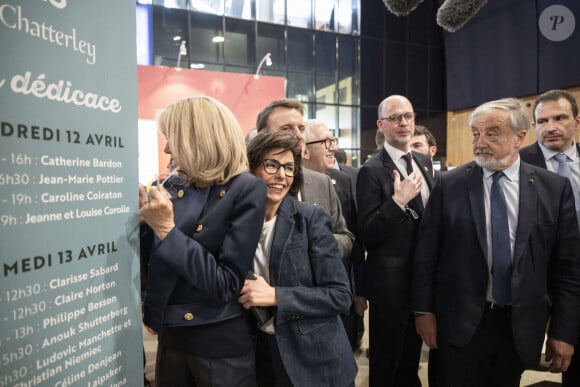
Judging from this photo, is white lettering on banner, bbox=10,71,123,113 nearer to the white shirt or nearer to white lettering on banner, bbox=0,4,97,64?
white lettering on banner, bbox=0,4,97,64

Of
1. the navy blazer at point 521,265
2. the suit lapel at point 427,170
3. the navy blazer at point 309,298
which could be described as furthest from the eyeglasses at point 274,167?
the suit lapel at point 427,170

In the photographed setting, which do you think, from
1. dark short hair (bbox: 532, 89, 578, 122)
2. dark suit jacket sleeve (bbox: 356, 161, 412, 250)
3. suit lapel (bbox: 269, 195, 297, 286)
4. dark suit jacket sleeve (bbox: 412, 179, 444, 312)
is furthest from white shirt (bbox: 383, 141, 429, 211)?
suit lapel (bbox: 269, 195, 297, 286)

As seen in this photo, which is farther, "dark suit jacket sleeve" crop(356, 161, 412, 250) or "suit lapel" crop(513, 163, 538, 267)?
"dark suit jacket sleeve" crop(356, 161, 412, 250)

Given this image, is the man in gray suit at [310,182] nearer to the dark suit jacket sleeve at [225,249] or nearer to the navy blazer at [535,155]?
the dark suit jacket sleeve at [225,249]

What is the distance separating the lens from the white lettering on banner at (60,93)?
711 mm

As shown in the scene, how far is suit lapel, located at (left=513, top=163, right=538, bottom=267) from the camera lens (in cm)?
167

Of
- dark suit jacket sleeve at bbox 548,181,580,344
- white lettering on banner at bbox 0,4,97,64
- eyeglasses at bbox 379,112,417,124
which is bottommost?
dark suit jacket sleeve at bbox 548,181,580,344

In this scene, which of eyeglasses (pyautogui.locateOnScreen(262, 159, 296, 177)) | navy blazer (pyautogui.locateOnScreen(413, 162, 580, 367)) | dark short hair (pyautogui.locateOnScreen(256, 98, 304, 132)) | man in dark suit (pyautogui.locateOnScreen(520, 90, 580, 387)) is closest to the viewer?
eyeglasses (pyautogui.locateOnScreen(262, 159, 296, 177))

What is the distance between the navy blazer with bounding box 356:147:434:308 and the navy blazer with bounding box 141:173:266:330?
104 cm

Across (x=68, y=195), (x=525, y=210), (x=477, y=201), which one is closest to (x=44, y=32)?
(x=68, y=195)

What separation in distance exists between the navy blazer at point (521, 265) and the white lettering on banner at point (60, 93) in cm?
148

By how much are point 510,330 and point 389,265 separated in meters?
0.63

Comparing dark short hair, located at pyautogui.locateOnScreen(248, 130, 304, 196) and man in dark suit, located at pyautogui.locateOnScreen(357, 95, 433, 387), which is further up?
dark short hair, located at pyautogui.locateOnScreen(248, 130, 304, 196)

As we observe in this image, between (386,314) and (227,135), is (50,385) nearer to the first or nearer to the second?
(227,135)
